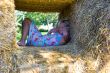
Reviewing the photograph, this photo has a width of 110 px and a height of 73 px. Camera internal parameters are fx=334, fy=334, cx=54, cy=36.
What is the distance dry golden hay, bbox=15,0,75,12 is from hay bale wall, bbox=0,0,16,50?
53 cm

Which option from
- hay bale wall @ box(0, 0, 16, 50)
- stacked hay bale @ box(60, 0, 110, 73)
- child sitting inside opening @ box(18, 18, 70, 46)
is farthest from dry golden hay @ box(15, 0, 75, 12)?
hay bale wall @ box(0, 0, 16, 50)

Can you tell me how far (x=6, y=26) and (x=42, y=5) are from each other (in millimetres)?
990

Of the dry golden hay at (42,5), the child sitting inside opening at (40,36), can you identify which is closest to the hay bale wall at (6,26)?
the dry golden hay at (42,5)

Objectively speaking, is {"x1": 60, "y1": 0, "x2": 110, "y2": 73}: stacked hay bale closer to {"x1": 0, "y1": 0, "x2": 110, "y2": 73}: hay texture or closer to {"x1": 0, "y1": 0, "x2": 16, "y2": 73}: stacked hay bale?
{"x1": 0, "y1": 0, "x2": 110, "y2": 73}: hay texture

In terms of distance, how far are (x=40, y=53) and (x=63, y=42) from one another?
0.70 m

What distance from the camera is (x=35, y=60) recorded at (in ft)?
10.7

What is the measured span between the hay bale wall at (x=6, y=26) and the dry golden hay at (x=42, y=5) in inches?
20.7

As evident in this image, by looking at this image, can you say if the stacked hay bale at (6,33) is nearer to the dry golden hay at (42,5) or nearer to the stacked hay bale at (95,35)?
the dry golden hay at (42,5)

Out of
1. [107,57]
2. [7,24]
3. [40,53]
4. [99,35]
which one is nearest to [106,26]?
[99,35]

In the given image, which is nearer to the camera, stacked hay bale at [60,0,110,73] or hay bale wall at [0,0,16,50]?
hay bale wall at [0,0,16,50]

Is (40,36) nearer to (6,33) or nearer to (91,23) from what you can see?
(91,23)

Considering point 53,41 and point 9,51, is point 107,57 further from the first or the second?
point 9,51

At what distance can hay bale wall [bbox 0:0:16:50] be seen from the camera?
10.2ft

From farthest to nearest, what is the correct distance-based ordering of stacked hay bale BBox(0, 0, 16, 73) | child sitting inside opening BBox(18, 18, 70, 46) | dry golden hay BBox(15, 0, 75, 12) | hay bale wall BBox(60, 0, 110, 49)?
child sitting inside opening BBox(18, 18, 70, 46), dry golden hay BBox(15, 0, 75, 12), hay bale wall BBox(60, 0, 110, 49), stacked hay bale BBox(0, 0, 16, 73)
